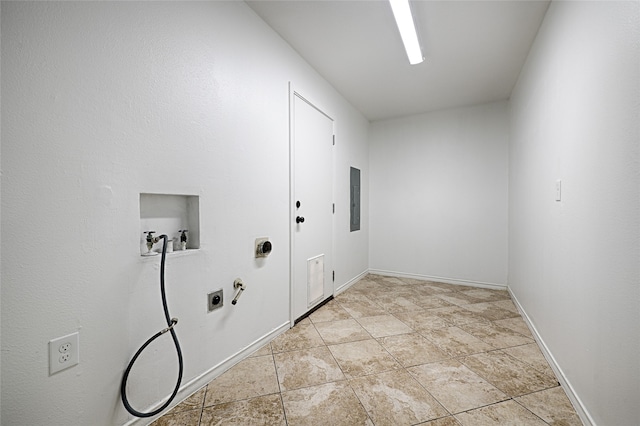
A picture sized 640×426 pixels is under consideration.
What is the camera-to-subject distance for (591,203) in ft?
4.35

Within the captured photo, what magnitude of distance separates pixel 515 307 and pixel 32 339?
3769 mm

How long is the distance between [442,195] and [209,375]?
359cm

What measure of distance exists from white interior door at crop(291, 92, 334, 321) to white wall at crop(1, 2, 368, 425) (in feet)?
1.62

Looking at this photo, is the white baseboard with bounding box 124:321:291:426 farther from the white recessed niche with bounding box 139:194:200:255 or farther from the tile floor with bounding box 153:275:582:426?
the white recessed niche with bounding box 139:194:200:255

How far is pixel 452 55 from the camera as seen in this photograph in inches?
101

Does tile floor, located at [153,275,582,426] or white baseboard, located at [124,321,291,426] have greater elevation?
white baseboard, located at [124,321,291,426]

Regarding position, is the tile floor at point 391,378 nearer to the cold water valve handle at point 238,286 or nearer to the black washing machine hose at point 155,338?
the black washing machine hose at point 155,338

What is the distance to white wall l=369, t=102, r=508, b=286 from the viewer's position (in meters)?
3.68

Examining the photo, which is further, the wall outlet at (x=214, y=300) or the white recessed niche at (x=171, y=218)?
the wall outlet at (x=214, y=300)

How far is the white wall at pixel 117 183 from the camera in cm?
97

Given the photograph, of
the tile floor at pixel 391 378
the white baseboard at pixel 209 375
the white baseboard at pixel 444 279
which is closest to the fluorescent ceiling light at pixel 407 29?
the tile floor at pixel 391 378

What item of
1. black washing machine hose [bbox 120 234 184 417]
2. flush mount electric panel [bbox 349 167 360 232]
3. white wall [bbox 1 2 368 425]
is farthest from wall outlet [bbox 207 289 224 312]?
flush mount electric panel [bbox 349 167 360 232]

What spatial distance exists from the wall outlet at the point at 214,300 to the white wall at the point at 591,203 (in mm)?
1932

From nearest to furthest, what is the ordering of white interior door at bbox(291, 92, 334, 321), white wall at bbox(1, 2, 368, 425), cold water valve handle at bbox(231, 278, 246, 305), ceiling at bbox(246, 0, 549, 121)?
white wall at bbox(1, 2, 368, 425) → cold water valve handle at bbox(231, 278, 246, 305) → ceiling at bbox(246, 0, 549, 121) → white interior door at bbox(291, 92, 334, 321)
